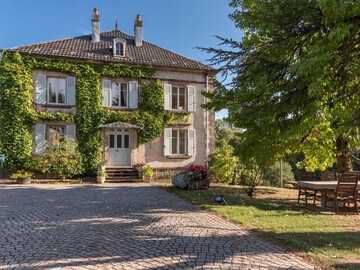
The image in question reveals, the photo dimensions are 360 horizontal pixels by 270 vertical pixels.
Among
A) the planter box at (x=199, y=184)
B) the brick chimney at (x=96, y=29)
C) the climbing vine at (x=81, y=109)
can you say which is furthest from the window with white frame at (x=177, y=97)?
the planter box at (x=199, y=184)

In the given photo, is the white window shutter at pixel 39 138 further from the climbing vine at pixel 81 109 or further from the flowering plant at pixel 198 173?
the flowering plant at pixel 198 173

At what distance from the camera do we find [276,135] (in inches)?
215

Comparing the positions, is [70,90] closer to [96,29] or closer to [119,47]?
[119,47]

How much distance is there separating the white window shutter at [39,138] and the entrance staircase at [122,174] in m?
3.55

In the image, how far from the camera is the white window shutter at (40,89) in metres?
13.8

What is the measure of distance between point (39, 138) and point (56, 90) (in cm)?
281

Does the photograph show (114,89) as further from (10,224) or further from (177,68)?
(10,224)

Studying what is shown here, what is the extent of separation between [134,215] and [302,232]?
3702mm

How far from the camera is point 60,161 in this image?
44.2ft

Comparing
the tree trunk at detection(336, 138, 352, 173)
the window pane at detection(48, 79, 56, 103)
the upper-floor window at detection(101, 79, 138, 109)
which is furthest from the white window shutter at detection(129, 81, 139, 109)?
the tree trunk at detection(336, 138, 352, 173)

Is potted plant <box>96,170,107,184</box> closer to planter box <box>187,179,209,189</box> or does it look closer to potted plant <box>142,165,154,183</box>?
potted plant <box>142,165,154,183</box>

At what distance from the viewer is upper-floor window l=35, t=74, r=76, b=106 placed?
1386cm

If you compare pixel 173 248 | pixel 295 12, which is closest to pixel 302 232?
pixel 173 248

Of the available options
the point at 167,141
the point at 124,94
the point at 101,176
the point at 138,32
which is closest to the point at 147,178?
the point at 101,176
